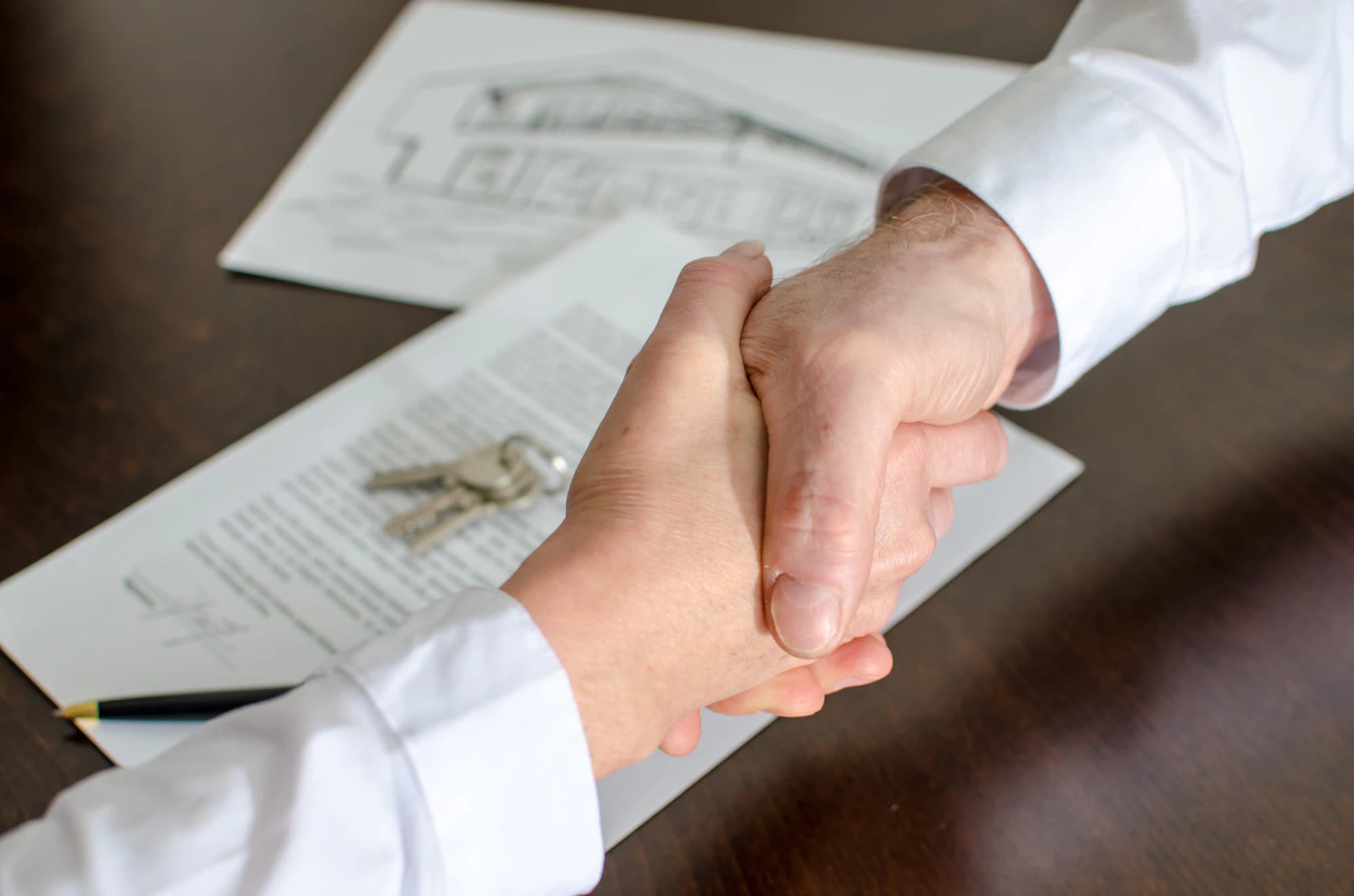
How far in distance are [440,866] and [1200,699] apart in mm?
362

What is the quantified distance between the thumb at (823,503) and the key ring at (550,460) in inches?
7.0

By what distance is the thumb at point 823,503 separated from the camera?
0.42 m

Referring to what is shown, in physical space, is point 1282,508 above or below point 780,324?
below

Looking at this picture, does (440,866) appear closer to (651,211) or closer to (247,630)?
(247,630)

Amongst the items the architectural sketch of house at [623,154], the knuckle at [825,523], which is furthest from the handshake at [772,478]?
the architectural sketch of house at [623,154]

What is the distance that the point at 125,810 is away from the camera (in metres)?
0.35

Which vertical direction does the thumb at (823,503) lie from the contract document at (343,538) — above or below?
above

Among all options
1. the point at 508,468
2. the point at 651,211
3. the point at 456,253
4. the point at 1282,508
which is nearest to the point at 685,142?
the point at 651,211

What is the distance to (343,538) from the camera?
0.58 metres

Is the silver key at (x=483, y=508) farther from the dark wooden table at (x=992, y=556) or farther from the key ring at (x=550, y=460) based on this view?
the dark wooden table at (x=992, y=556)

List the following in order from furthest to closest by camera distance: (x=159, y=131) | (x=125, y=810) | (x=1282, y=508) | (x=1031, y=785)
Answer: (x=159, y=131) → (x=1282, y=508) → (x=1031, y=785) → (x=125, y=810)

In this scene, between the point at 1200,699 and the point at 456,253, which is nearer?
the point at 1200,699

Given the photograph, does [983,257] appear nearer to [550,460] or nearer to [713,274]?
[713,274]

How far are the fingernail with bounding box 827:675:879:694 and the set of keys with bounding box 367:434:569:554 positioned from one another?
0.20 metres
